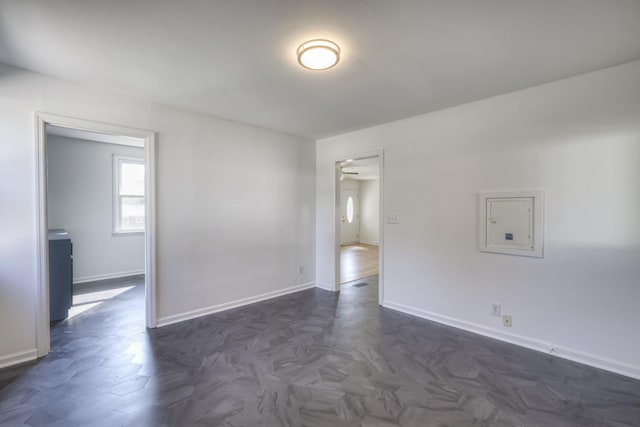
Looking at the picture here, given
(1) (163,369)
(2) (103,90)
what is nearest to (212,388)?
(1) (163,369)

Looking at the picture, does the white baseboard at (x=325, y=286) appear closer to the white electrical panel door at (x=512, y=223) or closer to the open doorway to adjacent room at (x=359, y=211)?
the white electrical panel door at (x=512, y=223)

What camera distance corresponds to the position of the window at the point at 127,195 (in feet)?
17.2

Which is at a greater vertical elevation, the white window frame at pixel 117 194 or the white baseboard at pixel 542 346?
the white window frame at pixel 117 194

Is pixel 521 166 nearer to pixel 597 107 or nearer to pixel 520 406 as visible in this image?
pixel 597 107

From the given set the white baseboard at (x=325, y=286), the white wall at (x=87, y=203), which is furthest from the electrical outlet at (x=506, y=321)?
the white wall at (x=87, y=203)

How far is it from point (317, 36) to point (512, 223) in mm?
2516

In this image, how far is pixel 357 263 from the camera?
6859 mm

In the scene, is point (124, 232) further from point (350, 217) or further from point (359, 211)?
point (359, 211)

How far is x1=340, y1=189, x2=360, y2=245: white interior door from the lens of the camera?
1012 centimetres

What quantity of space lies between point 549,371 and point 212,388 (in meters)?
2.73

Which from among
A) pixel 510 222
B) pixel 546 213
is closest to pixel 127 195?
pixel 510 222

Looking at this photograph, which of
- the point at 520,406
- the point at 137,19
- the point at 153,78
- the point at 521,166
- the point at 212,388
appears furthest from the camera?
the point at 521,166

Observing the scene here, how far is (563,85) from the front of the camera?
2545 mm

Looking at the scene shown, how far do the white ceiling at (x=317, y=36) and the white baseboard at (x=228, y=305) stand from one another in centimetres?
247
